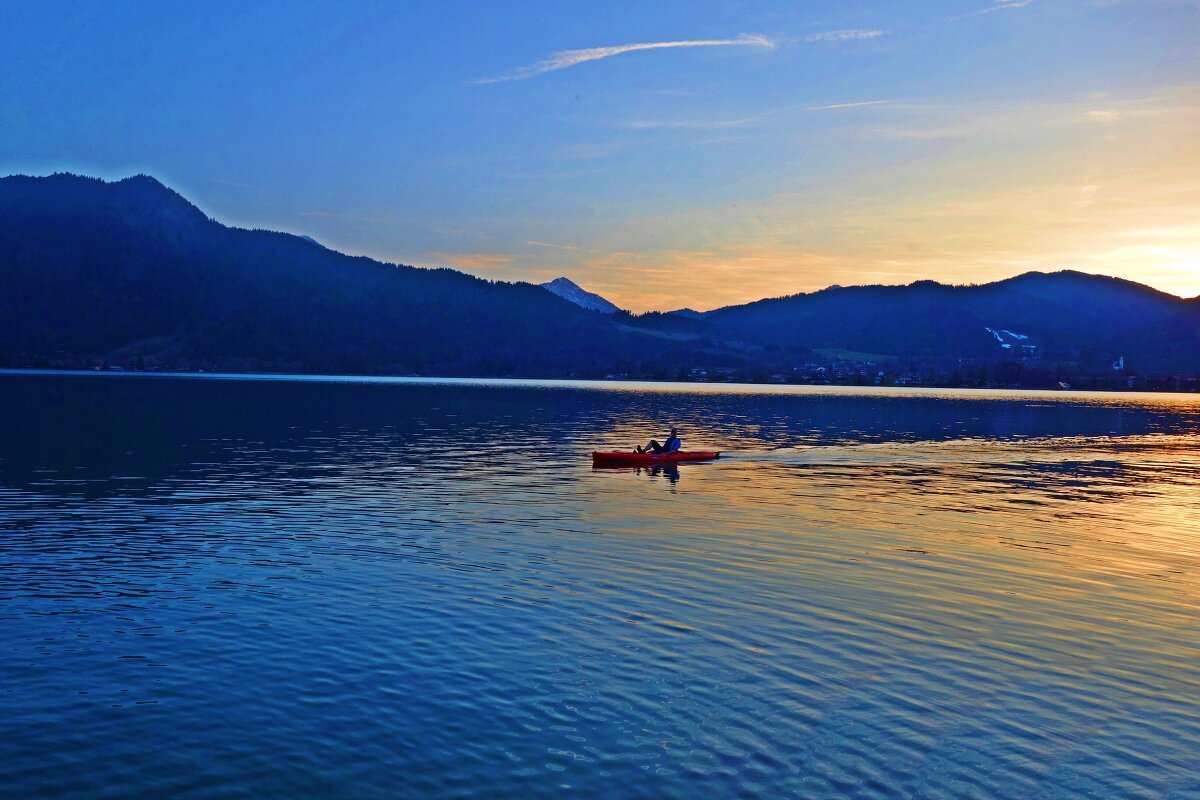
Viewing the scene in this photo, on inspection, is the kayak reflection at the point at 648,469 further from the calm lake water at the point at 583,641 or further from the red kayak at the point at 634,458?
the calm lake water at the point at 583,641

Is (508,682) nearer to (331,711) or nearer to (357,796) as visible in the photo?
(331,711)

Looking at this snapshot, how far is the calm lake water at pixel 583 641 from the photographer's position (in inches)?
593

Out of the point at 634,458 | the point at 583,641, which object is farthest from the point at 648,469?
the point at 583,641

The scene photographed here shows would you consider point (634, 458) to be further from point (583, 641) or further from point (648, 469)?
point (583, 641)

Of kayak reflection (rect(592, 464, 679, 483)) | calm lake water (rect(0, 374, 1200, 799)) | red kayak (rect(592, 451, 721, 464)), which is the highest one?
red kayak (rect(592, 451, 721, 464))

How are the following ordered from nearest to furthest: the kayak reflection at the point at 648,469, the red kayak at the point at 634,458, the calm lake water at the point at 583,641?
1. the calm lake water at the point at 583,641
2. the kayak reflection at the point at 648,469
3. the red kayak at the point at 634,458

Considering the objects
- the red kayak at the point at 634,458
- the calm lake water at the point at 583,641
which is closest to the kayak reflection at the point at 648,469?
the red kayak at the point at 634,458

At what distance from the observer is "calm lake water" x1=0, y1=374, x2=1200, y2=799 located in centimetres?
1505

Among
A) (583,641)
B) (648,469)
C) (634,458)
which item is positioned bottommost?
(583,641)

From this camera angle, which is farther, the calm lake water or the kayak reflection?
the kayak reflection

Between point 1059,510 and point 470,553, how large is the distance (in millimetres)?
34394

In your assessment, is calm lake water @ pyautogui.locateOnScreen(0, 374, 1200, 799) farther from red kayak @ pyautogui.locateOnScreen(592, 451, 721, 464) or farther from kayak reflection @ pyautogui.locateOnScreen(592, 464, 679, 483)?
red kayak @ pyautogui.locateOnScreen(592, 451, 721, 464)

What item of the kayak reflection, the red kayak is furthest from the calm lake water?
the red kayak

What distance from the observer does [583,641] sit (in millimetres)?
21953
